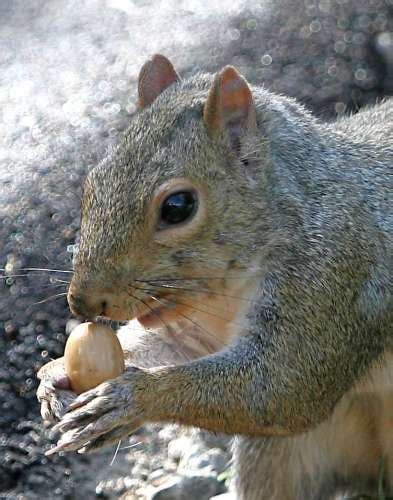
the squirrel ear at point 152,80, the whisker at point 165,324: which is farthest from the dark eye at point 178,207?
the squirrel ear at point 152,80

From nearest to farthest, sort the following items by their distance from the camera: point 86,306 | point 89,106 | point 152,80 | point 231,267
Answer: point 86,306, point 231,267, point 152,80, point 89,106

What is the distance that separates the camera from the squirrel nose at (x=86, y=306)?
8.10 feet

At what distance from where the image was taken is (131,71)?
185 inches

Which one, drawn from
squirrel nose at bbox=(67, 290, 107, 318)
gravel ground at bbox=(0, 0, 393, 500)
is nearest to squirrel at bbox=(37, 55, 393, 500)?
squirrel nose at bbox=(67, 290, 107, 318)

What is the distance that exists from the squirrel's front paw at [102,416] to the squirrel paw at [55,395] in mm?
136

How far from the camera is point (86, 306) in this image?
8.11 ft

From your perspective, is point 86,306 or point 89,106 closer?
point 86,306

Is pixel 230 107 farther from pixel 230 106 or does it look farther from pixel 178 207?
pixel 178 207

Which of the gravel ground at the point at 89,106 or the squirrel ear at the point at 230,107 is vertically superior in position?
the squirrel ear at the point at 230,107

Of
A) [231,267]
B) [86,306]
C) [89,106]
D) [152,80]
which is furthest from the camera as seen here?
[89,106]

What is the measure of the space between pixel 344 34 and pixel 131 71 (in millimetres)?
902

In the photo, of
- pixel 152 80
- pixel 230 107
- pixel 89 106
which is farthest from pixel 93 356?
pixel 89 106

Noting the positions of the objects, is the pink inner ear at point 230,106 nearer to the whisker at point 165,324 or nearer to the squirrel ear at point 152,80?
the squirrel ear at point 152,80

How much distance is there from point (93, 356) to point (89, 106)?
6.76 ft
